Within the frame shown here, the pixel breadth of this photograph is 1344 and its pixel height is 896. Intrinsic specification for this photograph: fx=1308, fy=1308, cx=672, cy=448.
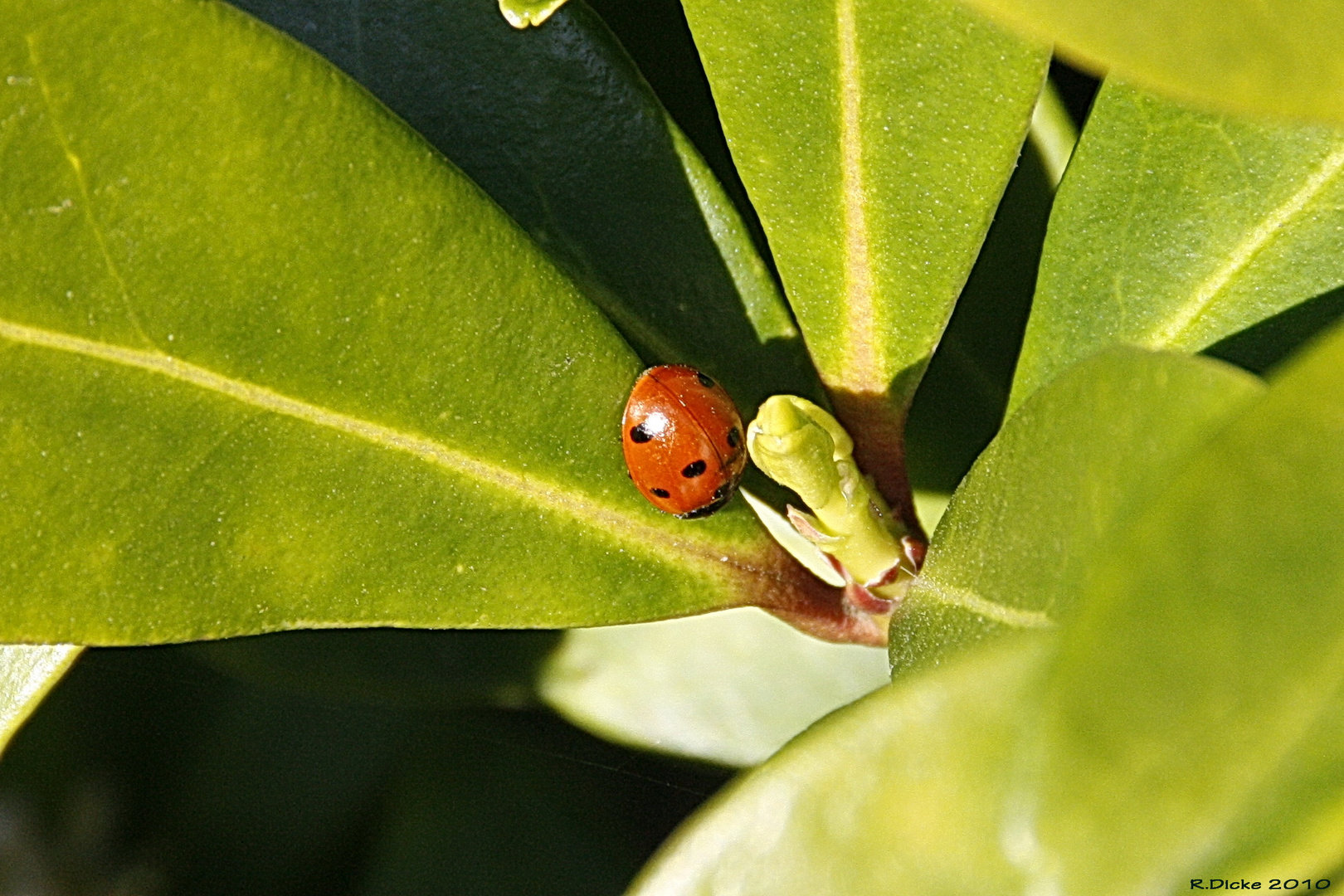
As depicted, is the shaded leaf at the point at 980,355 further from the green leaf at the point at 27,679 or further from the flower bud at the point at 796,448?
the green leaf at the point at 27,679

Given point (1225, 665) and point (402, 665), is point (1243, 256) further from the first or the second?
point (402, 665)

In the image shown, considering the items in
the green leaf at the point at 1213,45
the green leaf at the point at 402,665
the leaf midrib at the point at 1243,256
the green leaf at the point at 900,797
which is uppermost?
the green leaf at the point at 1213,45

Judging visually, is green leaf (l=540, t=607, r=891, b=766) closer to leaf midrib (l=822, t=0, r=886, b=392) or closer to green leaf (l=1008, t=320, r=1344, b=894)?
leaf midrib (l=822, t=0, r=886, b=392)

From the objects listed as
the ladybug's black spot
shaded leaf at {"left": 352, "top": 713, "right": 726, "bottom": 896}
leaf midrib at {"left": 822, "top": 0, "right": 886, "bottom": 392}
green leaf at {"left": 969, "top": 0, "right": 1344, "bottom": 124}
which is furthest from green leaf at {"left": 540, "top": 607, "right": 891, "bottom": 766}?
green leaf at {"left": 969, "top": 0, "right": 1344, "bottom": 124}

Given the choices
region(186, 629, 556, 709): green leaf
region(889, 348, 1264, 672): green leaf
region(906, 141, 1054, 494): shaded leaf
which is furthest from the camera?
region(186, 629, 556, 709): green leaf

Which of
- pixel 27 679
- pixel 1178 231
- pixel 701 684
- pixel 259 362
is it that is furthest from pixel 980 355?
pixel 27 679

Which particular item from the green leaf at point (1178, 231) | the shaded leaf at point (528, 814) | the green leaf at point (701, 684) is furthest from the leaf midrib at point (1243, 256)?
the shaded leaf at point (528, 814)
